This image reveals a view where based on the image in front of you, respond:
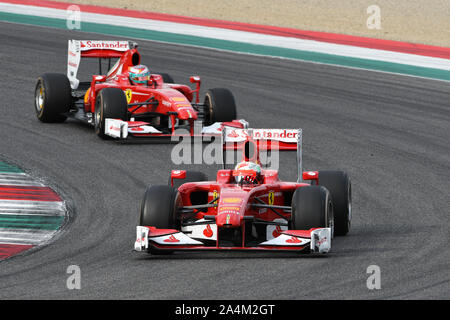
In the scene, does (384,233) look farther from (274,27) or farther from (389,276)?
(274,27)

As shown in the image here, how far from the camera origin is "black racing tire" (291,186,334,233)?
39.1ft

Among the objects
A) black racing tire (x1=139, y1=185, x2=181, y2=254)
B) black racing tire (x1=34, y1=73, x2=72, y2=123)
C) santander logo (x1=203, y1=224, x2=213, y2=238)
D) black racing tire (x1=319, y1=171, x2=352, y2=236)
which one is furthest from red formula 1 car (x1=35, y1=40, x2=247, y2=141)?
santander logo (x1=203, y1=224, x2=213, y2=238)

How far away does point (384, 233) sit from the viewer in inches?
529

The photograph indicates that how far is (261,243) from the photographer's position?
11.9 metres

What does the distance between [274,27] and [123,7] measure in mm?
6969

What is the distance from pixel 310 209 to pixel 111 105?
8.49m

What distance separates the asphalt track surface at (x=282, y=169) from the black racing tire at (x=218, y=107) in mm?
1609

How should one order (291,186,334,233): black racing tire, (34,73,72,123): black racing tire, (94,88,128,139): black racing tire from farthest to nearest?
(34,73,72,123): black racing tire → (94,88,128,139): black racing tire → (291,186,334,233): black racing tire

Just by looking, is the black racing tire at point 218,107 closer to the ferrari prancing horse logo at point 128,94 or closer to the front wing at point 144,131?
the front wing at point 144,131

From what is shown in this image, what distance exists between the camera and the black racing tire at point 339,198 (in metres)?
13.0

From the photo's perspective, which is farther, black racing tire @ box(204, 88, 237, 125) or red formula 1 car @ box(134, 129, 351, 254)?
black racing tire @ box(204, 88, 237, 125)

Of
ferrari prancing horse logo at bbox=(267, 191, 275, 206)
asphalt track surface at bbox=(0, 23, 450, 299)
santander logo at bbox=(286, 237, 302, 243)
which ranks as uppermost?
ferrari prancing horse logo at bbox=(267, 191, 275, 206)

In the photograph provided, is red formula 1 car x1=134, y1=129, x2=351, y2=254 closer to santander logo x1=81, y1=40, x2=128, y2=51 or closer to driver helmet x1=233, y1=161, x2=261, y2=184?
driver helmet x1=233, y1=161, x2=261, y2=184
